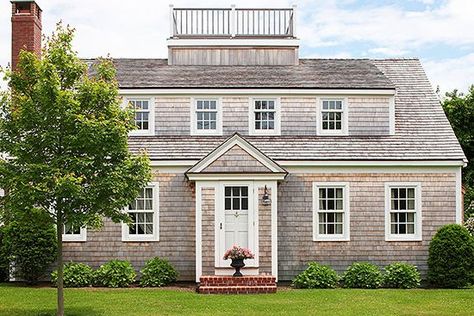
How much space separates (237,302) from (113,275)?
4918 mm

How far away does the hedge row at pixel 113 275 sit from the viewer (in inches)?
909

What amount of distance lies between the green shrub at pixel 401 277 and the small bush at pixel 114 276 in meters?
7.37

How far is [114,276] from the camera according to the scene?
23.1 m

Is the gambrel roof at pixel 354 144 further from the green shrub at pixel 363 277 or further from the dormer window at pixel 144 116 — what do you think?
the green shrub at pixel 363 277

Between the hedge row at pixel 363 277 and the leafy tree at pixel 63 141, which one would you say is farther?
the hedge row at pixel 363 277

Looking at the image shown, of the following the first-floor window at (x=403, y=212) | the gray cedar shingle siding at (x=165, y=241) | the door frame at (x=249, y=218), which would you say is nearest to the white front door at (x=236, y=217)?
the door frame at (x=249, y=218)

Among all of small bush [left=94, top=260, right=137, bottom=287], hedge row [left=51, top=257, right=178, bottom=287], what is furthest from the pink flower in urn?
small bush [left=94, top=260, right=137, bottom=287]

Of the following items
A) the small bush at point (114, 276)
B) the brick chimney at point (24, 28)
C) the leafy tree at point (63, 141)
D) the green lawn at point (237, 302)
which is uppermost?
the brick chimney at point (24, 28)

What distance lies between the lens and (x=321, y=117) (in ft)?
84.0

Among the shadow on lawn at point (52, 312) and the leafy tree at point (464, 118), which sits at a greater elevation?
the leafy tree at point (464, 118)

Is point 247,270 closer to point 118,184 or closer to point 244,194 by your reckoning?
point 244,194

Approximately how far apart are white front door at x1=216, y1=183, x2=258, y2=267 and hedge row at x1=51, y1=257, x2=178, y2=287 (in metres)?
1.88

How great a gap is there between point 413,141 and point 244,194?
5.75 metres

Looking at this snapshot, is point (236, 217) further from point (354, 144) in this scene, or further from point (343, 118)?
point (343, 118)
